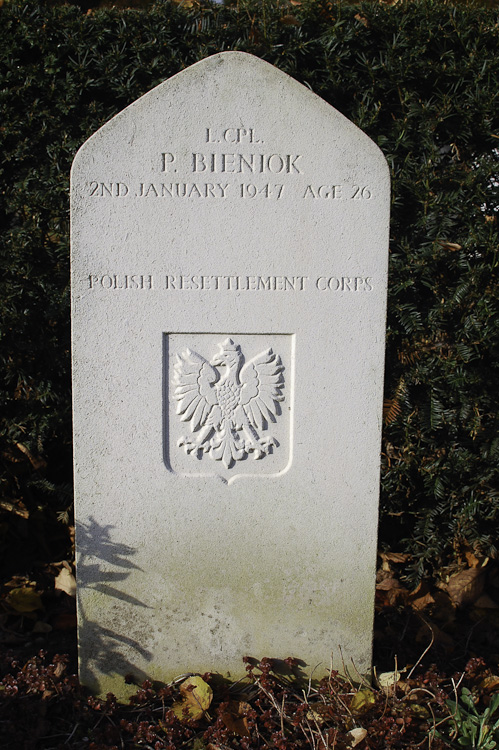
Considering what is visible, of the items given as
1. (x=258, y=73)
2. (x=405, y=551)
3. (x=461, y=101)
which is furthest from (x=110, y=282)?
(x=405, y=551)

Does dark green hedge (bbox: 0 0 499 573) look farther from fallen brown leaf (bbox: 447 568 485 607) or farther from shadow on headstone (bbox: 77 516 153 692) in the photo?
shadow on headstone (bbox: 77 516 153 692)

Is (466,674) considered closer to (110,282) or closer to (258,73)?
(110,282)

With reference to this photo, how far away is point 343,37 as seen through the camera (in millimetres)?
3225

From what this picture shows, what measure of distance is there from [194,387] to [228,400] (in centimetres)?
15

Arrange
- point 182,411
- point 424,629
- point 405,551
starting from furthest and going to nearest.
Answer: point 405,551, point 424,629, point 182,411

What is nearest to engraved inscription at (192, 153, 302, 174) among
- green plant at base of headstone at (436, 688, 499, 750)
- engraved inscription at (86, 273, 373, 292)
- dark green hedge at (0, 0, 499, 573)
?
engraved inscription at (86, 273, 373, 292)

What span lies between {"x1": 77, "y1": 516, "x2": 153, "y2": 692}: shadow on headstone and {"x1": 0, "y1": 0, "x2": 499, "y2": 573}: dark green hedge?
40.3 inches

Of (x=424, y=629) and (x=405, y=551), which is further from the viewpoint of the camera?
(x=405, y=551)

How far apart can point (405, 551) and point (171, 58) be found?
2.96m

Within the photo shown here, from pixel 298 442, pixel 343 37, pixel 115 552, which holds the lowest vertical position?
pixel 115 552

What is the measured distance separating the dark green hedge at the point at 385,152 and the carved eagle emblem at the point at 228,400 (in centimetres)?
113

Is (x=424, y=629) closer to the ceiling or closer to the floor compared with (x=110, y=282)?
closer to the floor

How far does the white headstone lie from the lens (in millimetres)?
2355

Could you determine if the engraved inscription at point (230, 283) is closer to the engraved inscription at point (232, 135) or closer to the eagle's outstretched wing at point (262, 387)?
the eagle's outstretched wing at point (262, 387)
